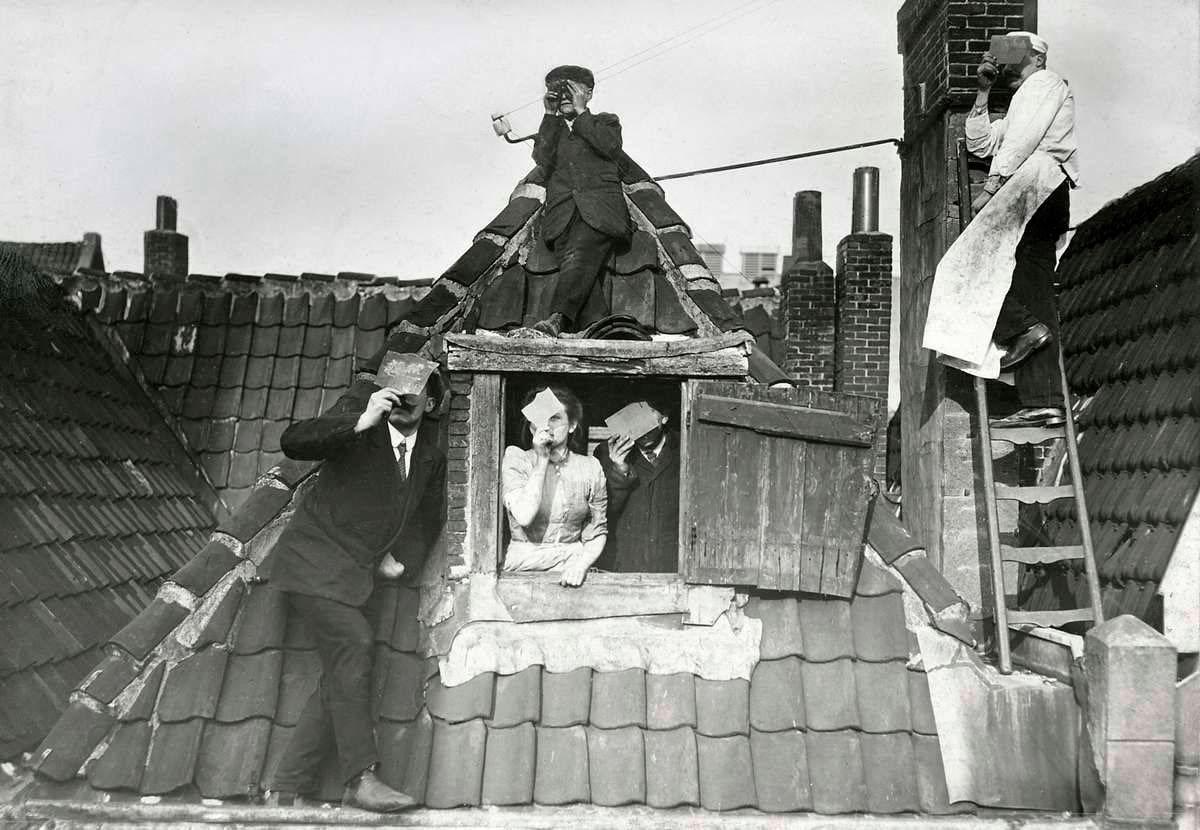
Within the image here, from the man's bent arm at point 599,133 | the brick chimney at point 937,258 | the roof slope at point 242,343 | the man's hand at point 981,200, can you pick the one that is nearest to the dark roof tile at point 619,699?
the brick chimney at point 937,258

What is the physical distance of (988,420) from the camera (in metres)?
5.77

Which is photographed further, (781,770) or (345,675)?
(781,770)

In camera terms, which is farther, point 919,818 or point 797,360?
point 797,360

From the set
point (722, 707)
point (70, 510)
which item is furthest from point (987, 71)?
point (70, 510)

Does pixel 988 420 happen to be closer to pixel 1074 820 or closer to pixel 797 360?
pixel 1074 820

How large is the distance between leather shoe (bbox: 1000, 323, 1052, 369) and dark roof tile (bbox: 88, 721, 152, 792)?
498 cm

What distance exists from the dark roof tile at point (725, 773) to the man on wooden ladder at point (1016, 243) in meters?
2.49

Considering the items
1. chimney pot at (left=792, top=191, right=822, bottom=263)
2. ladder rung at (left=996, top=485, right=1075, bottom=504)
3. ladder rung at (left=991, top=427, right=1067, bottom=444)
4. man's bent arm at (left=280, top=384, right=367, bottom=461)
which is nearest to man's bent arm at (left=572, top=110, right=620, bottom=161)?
man's bent arm at (left=280, top=384, right=367, bottom=461)

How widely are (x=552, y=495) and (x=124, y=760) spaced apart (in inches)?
99.4

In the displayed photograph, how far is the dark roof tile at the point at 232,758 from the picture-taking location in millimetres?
4754

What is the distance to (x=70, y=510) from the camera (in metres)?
6.65

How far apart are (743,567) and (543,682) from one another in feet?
4.00

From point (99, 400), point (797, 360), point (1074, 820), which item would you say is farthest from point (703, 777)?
point (797, 360)

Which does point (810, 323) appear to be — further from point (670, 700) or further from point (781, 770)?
point (781, 770)
